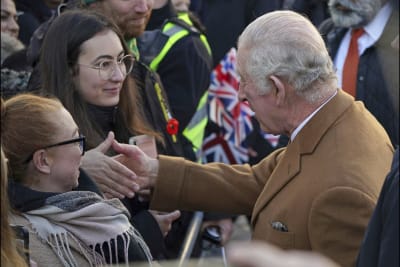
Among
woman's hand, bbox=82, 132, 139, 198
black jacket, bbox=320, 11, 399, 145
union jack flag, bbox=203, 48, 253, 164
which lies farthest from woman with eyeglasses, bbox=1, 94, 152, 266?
union jack flag, bbox=203, 48, 253, 164

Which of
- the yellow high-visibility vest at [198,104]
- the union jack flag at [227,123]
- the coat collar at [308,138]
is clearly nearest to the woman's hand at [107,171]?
the coat collar at [308,138]

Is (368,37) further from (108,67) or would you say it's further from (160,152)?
(108,67)

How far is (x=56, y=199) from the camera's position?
3398 millimetres

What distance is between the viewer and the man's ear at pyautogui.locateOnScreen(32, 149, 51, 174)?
11.6 ft

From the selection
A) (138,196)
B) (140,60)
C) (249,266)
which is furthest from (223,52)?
(249,266)

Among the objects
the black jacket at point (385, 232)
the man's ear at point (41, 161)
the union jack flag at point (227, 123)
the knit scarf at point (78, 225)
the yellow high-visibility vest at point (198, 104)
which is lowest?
the union jack flag at point (227, 123)

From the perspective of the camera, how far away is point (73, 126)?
3.59 metres

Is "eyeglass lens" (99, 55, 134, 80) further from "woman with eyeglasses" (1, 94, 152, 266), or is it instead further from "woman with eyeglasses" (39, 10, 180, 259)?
"woman with eyeglasses" (1, 94, 152, 266)

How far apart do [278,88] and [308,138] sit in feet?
0.70

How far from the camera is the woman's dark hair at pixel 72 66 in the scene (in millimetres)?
4277

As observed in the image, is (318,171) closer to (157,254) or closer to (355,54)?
(157,254)

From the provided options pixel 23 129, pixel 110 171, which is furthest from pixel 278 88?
pixel 23 129

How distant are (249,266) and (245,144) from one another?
5.48 m

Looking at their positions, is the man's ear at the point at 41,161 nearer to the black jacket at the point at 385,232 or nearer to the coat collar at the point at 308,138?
the coat collar at the point at 308,138
